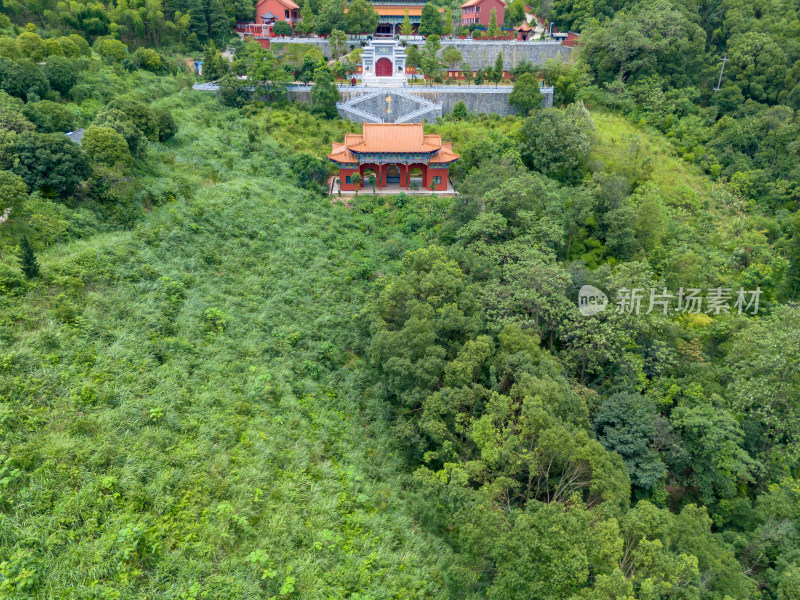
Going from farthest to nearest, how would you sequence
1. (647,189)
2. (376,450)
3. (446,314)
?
(647,189) < (446,314) < (376,450)

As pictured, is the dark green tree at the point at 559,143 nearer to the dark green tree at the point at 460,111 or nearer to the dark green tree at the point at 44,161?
the dark green tree at the point at 460,111

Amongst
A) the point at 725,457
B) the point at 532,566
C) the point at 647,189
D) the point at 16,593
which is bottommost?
the point at 725,457

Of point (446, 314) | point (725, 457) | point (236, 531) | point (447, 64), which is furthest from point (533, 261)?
point (447, 64)

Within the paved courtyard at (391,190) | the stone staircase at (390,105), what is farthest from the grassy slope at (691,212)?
the stone staircase at (390,105)

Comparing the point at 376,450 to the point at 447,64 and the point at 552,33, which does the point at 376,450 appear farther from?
the point at 552,33

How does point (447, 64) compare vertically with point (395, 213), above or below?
above

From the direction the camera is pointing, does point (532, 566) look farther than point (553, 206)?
No

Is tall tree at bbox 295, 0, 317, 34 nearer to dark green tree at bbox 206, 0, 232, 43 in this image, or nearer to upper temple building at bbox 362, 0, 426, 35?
dark green tree at bbox 206, 0, 232, 43
